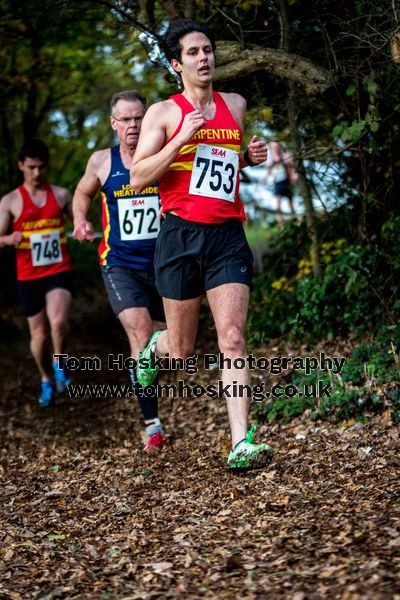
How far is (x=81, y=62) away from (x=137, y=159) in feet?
24.7

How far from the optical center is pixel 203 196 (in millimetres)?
4434

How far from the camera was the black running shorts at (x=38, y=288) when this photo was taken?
7.61 meters

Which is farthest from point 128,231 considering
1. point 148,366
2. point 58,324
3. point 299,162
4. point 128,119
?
point 58,324

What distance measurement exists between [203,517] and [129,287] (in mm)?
2078

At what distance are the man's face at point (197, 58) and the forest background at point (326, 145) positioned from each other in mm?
1195

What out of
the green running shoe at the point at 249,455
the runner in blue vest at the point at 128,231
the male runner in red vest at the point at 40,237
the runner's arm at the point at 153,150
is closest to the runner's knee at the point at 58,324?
the male runner in red vest at the point at 40,237

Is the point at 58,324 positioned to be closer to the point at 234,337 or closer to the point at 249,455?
the point at 234,337

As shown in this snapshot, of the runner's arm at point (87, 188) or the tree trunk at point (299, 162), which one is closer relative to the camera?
the runner's arm at point (87, 188)

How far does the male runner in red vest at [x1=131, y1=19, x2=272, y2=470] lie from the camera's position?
4.39 meters

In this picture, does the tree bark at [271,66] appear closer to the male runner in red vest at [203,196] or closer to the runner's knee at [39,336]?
the male runner in red vest at [203,196]

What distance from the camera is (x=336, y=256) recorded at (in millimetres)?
6867

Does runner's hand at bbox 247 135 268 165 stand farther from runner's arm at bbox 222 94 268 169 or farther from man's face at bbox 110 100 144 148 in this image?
man's face at bbox 110 100 144 148

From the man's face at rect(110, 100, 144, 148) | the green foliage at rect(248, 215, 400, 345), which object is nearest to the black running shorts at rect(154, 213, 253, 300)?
the man's face at rect(110, 100, 144, 148)

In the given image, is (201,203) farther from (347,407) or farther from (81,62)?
(81,62)
